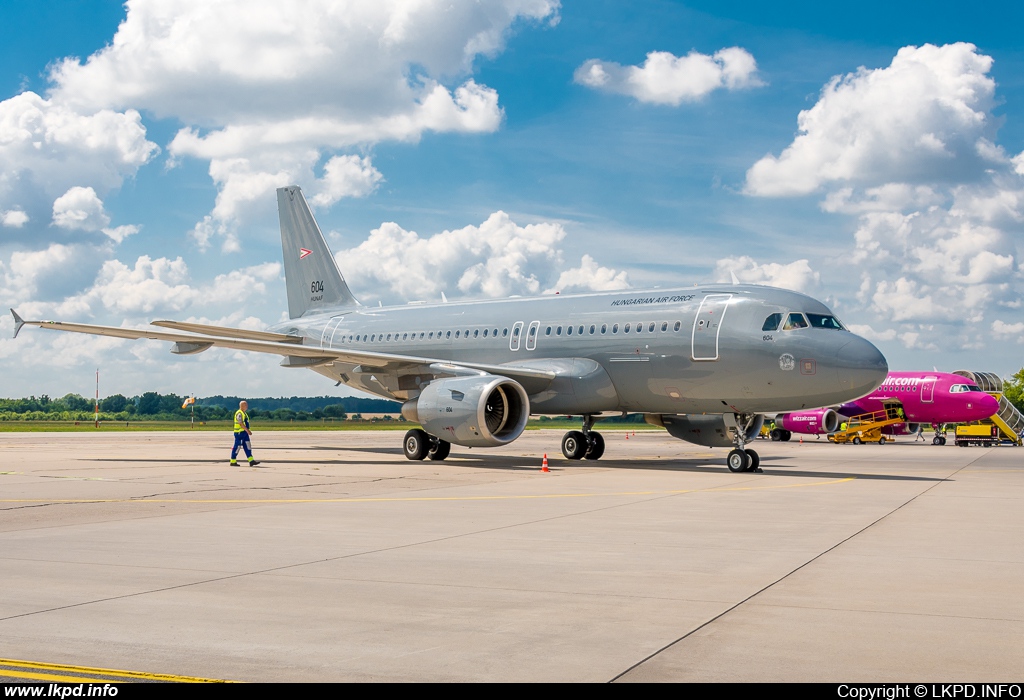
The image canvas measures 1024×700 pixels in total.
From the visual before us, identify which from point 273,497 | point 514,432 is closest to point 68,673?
point 273,497

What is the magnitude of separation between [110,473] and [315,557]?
12.3 meters

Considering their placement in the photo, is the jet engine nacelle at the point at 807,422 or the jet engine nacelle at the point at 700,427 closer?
the jet engine nacelle at the point at 700,427

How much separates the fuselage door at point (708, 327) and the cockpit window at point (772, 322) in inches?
39.8

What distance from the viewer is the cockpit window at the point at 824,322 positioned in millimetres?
20188

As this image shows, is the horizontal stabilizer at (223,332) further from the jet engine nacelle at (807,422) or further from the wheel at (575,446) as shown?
the jet engine nacelle at (807,422)

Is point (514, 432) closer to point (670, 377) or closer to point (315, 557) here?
point (670, 377)

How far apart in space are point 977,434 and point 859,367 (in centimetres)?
3317

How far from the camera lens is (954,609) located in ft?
21.4

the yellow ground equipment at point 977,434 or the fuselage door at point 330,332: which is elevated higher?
the fuselage door at point 330,332

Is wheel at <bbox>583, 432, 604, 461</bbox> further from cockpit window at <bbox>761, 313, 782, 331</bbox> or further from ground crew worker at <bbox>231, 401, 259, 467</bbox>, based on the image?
ground crew worker at <bbox>231, 401, 259, 467</bbox>

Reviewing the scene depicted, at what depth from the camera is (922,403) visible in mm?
45531

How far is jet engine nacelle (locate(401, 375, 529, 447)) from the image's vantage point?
2173cm

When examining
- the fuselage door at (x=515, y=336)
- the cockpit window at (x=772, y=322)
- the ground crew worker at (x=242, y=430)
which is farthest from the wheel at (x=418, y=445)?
the cockpit window at (x=772, y=322)

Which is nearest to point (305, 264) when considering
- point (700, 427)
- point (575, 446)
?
point (575, 446)
